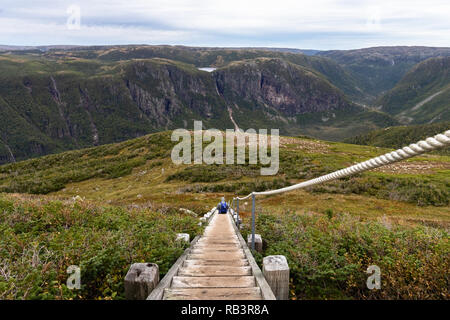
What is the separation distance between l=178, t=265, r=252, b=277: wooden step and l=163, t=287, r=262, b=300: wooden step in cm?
67

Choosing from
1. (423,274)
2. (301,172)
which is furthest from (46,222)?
(301,172)

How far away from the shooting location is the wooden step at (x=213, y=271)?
15.1ft

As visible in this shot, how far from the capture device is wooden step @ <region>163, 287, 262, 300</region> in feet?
12.2

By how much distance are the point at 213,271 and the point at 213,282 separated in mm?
534

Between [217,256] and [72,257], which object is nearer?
[72,257]

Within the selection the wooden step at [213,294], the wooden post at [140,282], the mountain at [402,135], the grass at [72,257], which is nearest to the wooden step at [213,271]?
the grass at [72,257]

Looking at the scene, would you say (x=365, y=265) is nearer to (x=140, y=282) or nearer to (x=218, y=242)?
(x=218, y=242)

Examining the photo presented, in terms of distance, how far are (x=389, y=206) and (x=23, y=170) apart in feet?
280

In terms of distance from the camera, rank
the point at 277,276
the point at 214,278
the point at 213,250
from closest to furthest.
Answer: the point at 277,276
the point at 214,278
the point at 213,250

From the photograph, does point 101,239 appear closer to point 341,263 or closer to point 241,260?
point 241,260

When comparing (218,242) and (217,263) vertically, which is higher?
(217,263)

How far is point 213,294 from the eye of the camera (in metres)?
3.81

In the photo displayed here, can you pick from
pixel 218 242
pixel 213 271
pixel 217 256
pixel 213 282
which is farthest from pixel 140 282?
pixel 218 242

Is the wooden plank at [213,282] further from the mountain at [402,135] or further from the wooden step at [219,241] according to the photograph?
the mountain at [402,135]
